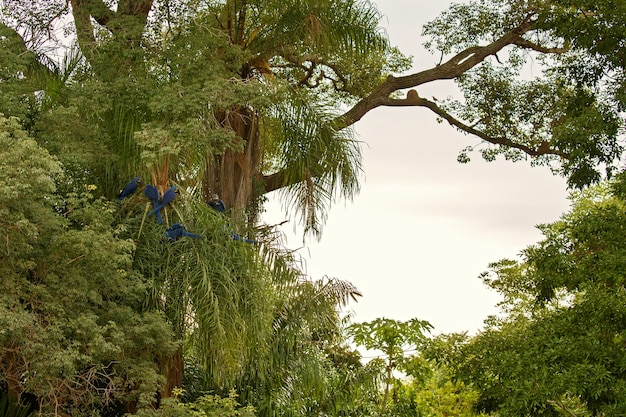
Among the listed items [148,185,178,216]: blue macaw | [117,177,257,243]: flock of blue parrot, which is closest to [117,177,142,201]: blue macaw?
[117,177,257,243]: flock of blue parrot

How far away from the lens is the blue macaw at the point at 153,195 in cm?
943

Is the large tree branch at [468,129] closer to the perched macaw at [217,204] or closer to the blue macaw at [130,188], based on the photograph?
the perched macaw at [217,204]

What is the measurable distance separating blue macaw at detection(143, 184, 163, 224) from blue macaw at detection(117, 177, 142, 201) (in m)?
0.15

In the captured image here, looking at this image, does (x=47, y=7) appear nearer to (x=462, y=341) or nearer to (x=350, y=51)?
(x=350, y=51)

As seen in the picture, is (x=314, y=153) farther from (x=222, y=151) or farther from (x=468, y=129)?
(x=468, y=129)

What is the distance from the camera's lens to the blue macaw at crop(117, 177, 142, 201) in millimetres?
9609

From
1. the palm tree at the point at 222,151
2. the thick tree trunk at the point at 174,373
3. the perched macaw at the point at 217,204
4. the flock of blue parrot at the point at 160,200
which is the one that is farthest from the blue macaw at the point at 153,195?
the thick tree trunk at the point at 174,373

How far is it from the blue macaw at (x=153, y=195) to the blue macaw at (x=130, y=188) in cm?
15

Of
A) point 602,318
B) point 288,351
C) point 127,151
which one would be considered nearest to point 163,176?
point 127,151

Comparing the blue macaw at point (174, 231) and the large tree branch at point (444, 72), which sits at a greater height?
the large tree branch at point (444, 72)

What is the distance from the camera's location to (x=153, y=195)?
947 cm

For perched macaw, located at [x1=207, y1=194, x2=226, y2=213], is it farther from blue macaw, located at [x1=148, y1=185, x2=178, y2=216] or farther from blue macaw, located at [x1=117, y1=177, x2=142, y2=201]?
blue macaw, located at [x1=117, y1=177, x2=142, y2=201]

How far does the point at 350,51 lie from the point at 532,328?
484 centimetres

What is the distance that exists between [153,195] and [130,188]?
334 mm
